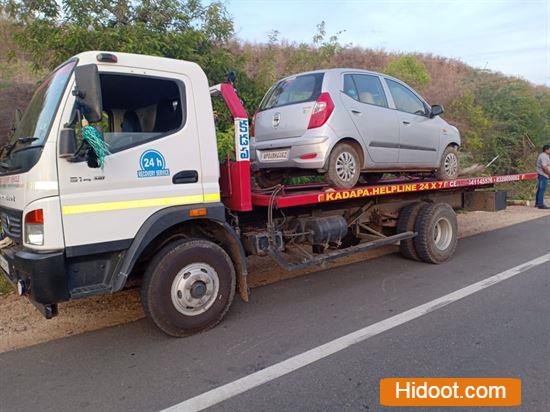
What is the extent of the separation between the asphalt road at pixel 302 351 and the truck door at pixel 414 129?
6.62 ft

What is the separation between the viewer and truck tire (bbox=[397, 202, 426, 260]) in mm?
6184

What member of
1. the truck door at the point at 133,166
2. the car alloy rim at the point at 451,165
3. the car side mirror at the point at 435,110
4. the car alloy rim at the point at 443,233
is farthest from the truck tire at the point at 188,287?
the car alloy rim at the point at 451,165

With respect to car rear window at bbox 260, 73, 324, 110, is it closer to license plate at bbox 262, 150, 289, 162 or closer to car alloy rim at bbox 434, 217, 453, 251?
license plate at bbox 262, 150, 289, 162

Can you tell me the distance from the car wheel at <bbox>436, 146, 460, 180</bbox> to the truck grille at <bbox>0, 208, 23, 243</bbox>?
5867mm

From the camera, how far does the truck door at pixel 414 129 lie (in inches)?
240

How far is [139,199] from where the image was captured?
3637 millimetres

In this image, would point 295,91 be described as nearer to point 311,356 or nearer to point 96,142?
point 96,142

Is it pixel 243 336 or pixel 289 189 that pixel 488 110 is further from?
pixel 243 336

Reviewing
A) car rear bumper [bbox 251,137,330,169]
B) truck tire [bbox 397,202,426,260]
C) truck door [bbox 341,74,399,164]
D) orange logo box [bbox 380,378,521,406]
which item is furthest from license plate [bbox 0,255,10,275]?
truck tire [bbox 397,202,426,260]

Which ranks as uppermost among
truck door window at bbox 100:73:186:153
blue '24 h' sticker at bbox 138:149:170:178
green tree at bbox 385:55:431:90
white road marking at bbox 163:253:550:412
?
green tree at bbox 385:55:431:90

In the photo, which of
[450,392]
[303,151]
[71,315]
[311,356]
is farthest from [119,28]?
[450,392]

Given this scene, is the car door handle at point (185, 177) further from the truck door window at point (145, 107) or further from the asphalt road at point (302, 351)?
the asphalt road at point (302, 351)

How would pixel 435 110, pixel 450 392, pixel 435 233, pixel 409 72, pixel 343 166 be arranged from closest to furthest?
pixel 450 392 < pixel 343 166 < pixel 435 233 < pixel 435 110 < pixel 409 72

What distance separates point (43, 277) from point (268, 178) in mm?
3295
